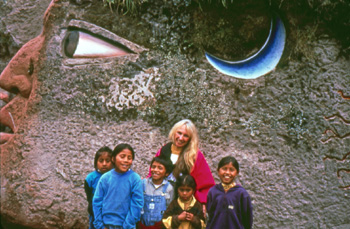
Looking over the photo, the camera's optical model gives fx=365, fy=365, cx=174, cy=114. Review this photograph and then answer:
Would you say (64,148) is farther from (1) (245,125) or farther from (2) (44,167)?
(1) (245,125)

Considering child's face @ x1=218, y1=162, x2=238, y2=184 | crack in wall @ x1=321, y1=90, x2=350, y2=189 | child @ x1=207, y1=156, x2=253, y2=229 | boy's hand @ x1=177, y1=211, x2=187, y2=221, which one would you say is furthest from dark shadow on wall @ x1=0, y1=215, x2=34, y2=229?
crack in wall @ x1=321, y1=90, x2=350, y2=189

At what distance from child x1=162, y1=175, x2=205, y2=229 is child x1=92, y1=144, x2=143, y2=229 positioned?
23cm

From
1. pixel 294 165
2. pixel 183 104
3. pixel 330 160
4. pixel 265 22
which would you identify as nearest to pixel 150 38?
pixel 183 104

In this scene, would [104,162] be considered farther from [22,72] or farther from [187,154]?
[22,72]

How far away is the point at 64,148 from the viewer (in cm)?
350

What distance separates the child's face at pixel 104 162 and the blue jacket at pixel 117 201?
0.25m

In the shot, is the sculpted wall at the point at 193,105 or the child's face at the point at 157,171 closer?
the child's face at the point at 157,171

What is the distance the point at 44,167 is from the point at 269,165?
83.7 inches

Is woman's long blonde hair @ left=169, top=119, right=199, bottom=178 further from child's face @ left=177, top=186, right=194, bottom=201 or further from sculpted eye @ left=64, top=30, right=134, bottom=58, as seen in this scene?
sculpted eye @ left=64, top=30, right=134, bottom=58

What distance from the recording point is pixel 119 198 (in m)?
2.61

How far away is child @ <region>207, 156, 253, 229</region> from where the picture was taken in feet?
8.31

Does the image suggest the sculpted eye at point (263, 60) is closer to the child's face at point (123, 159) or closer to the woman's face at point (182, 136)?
the woman's face at point (182, 136)

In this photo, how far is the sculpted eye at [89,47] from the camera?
3582mm

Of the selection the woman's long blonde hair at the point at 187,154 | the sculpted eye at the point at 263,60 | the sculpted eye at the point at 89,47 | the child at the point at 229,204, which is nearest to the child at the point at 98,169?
the woman's long blonde hair at the point at 187,154
